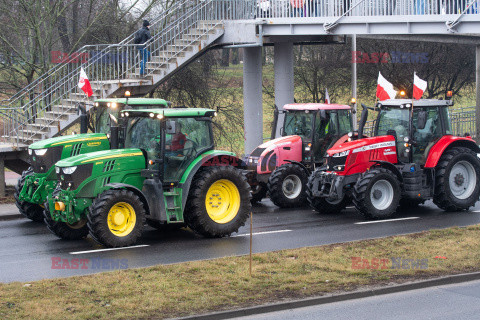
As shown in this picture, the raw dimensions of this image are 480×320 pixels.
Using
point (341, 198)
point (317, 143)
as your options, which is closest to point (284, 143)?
point (317, 143)

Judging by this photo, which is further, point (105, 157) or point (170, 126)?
point (105, 157)

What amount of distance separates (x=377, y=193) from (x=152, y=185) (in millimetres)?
5281

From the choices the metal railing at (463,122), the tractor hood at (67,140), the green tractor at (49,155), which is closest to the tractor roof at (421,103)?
the green tractor at (49,155)

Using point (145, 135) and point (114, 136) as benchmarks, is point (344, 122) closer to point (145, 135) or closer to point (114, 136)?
point (145, 135)

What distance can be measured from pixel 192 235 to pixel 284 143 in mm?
4571

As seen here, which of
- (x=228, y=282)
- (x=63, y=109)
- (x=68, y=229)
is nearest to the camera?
(x=228, y=282)

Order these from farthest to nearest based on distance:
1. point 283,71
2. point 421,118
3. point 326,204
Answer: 1. point 283,71
2. point 326,204
3. point 421,118

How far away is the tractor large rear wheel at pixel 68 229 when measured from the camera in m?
13.8

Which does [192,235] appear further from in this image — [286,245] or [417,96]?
[417,96]

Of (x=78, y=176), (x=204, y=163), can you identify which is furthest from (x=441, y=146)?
(x=78, y=176)

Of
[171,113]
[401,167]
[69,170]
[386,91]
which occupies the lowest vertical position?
[401,167]

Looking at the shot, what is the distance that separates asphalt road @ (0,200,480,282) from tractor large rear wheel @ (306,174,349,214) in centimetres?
21

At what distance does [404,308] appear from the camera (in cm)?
951

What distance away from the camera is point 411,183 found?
16.2 m
